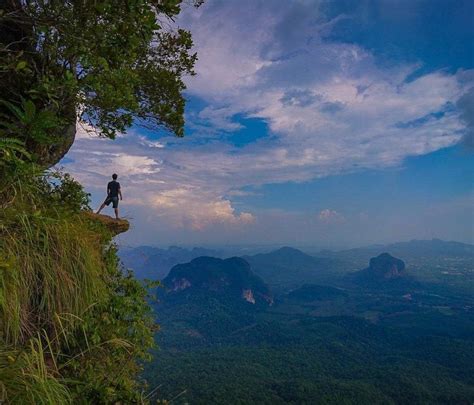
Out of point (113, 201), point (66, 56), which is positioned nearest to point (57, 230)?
point (66, 56)

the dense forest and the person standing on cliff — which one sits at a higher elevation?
the person standing on cliff

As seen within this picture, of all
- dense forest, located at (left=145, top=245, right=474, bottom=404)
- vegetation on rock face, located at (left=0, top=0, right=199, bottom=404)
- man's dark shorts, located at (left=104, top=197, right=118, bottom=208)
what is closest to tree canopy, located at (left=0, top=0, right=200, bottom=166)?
vegetation on rock face, located at (left=0, top=0, right=199, bottom=404)

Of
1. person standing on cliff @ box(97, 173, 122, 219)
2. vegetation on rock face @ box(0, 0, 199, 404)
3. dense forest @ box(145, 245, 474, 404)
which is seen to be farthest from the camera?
dense forest @ box(145, 245, 474, 404)

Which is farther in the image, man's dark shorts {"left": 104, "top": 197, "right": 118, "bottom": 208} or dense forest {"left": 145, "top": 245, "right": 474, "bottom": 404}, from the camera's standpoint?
dense forest {"left": 145, "top": 245, "right": 474, "bottom": 404}

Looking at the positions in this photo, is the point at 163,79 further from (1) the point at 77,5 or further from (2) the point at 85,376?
(2) the point at 85,376

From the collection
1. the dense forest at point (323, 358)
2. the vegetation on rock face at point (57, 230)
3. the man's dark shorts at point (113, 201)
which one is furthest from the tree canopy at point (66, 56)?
the dense forest at point (323, 358)

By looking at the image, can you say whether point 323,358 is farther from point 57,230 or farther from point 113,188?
point 57,230

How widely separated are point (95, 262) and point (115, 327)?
46.8 inches

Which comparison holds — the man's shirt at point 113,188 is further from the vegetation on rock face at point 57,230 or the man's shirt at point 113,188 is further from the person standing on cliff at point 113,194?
the vegetation on rock face at point 57,230

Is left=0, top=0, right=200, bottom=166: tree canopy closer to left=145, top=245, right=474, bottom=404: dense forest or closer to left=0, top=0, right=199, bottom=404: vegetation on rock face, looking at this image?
left=0, top=0, right=199, bottom=404: vegetation on rock face

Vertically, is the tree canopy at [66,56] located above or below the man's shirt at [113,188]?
above

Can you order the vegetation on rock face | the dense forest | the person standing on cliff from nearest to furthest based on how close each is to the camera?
the vegetation on rock face < the person standing on cliff < the dense forest

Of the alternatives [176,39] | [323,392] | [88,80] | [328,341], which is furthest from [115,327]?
[328,341]

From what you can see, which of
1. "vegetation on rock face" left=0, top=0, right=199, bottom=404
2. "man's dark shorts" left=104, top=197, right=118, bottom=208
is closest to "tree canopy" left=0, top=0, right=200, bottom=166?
"vegetation on rock face" left=0, top=0, right=199, bottom=404
